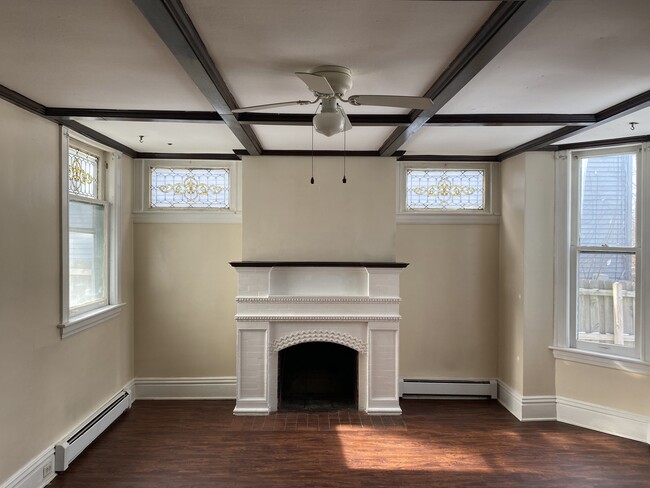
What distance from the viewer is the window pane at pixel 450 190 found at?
4.77 meters

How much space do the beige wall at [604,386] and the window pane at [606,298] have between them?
266mm

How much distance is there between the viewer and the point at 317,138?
3.87m

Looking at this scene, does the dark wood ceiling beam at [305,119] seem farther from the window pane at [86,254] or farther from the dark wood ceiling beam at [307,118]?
the window pane at [86,254]

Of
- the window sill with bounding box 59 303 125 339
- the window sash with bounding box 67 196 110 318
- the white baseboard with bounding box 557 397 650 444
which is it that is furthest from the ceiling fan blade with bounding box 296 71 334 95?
the white baseboard with bounding box 557 397 650 444

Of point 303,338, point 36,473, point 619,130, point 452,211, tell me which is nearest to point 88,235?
point 36,473

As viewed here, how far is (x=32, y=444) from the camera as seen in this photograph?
9.49 feet

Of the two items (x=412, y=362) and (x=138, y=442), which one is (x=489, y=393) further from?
(x=138, y=442)

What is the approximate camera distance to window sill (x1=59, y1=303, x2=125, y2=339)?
3.27 metres

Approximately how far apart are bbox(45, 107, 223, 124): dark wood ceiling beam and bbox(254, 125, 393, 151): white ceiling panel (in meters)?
0.49

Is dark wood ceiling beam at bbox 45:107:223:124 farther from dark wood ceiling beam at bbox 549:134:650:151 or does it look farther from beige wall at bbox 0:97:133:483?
dark wood ceiling beam at bbox 549:134:650:151

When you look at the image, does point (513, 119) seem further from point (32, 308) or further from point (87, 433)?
point (87, 433)

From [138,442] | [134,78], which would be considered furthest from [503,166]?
[138,442]

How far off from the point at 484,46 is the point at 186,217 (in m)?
3.58

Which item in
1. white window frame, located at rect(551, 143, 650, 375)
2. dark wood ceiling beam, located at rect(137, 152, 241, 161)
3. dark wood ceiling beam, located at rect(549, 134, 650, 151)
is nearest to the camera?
dark wood ceiling beam, located at rect(549, 134, 650, 151)
